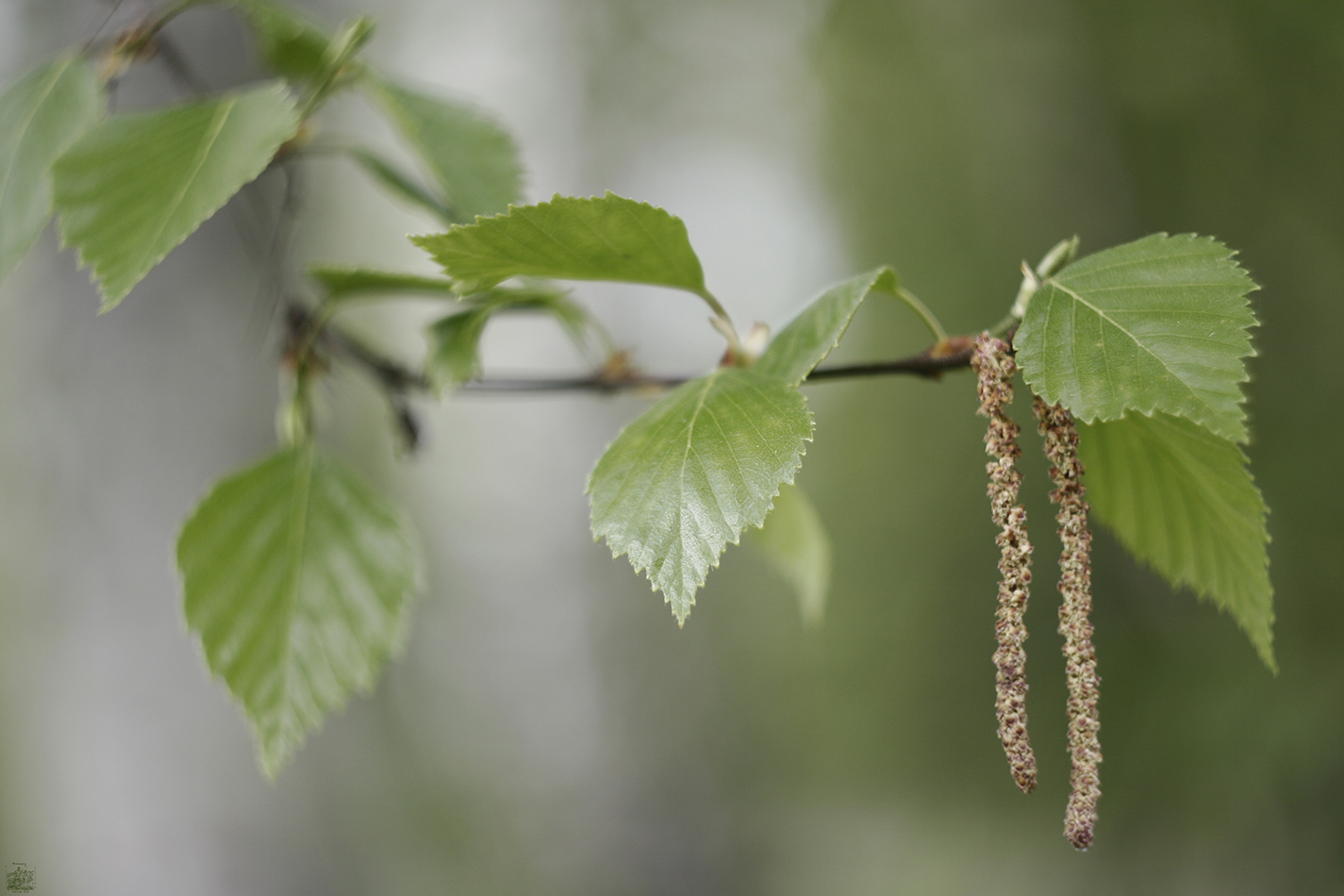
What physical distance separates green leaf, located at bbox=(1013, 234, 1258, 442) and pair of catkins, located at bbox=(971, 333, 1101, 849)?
0.04 ft

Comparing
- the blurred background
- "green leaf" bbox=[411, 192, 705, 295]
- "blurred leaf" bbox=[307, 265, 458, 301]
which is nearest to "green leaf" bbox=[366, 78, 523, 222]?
"blurred leaf" bbox=[307, 265, 458, 301]

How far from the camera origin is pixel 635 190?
1.42 metres

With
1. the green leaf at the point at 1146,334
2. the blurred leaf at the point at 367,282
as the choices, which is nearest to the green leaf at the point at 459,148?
the blurred leaf at the point at 367,282

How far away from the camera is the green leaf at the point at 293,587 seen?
0.37m

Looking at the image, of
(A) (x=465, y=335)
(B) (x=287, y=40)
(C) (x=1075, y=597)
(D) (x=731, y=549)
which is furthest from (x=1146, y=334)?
(D) (x=731, y=549)

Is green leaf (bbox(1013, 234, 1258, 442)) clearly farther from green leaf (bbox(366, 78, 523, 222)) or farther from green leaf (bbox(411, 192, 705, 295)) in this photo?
green leaf (bbox(366, 78, 523, 222))

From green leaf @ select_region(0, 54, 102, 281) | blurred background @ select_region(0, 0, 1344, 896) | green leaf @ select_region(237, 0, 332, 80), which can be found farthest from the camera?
blurred background @ select_region(0, 0, 1344, 896)

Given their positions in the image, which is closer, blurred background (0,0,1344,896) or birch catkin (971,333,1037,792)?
birch catkin (971,333,1037,792)

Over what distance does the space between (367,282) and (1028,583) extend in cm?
32

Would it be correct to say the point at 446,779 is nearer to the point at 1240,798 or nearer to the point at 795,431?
the point at 1240,798

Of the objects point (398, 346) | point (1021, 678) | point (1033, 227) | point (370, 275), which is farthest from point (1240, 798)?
point (398, 346)

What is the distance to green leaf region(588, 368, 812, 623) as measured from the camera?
219mm

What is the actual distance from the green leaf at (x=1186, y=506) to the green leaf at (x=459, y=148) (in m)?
0.30

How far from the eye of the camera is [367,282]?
1.30 feet
